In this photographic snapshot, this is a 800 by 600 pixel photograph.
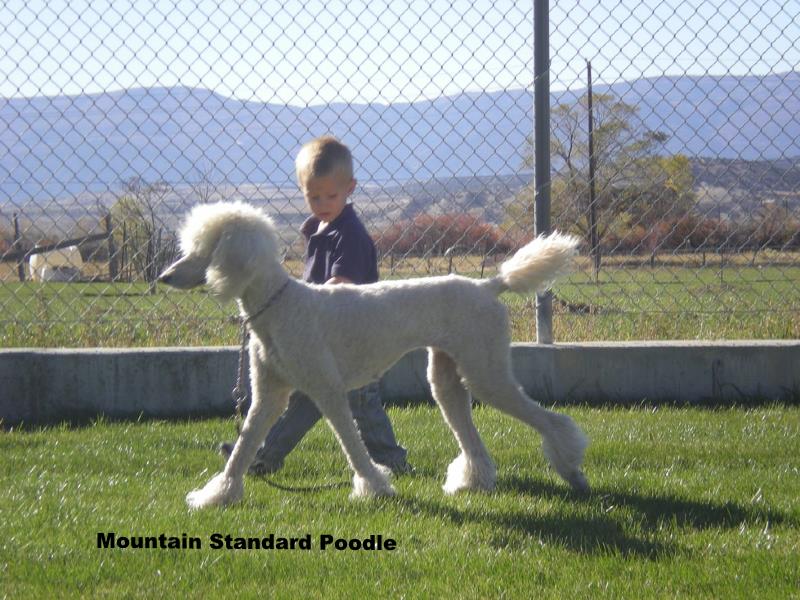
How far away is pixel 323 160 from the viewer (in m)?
4.98

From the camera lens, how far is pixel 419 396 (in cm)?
676

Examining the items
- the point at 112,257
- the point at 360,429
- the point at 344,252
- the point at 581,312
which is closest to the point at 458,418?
the point at 360,429

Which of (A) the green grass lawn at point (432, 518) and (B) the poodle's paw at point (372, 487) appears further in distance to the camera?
(B) the poodle's paw at point (372, 487)

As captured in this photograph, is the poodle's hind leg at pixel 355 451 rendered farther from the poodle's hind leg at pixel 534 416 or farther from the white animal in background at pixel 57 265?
the white animal in background at pixel 57 265

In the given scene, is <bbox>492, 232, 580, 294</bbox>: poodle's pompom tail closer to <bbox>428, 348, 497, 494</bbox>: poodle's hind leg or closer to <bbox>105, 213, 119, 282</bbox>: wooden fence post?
<bbox>428, 348, 497, 494</bbox>: poodle's hind leg

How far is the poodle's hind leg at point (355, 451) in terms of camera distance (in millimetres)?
4480

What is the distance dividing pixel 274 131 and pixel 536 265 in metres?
2.50

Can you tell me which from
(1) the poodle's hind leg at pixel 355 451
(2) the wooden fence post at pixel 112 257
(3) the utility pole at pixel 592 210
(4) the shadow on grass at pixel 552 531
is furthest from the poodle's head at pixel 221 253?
(3) the utility pole at pixel 592 210

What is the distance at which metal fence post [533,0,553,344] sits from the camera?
6586 millimetres

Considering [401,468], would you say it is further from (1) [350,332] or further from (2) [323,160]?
(2) [323,160]

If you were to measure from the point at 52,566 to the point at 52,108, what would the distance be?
3.83 meters

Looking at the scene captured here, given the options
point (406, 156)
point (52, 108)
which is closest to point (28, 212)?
point (52, 108)

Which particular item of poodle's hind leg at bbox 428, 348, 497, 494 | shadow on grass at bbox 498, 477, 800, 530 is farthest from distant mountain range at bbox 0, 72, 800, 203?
shadow on grass at bbox 498, 477, 800, 530

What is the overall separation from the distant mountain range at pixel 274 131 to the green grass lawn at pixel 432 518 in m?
1.65
